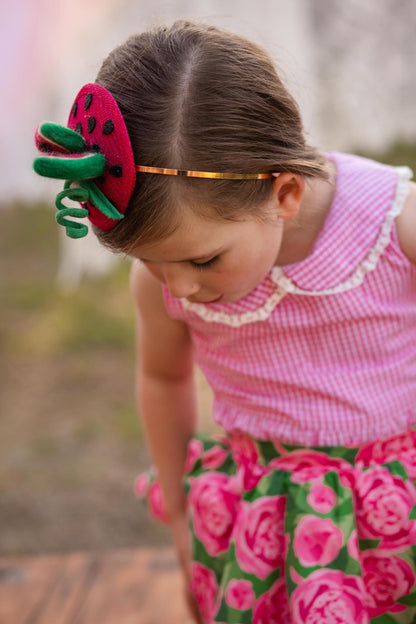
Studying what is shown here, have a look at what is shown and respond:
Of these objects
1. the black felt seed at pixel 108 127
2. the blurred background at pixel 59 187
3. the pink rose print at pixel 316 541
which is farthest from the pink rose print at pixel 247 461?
the blurred background at pixel 59 187

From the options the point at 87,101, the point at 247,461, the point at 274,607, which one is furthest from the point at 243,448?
the point at 87,101

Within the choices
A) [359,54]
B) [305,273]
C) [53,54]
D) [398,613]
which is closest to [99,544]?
[398,613]

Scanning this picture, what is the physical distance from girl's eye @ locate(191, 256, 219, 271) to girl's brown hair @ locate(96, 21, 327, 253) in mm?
64

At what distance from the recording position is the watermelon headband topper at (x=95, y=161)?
3.05 feet

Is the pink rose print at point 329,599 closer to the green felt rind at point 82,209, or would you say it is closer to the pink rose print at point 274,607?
the pink rose print at point 274,607

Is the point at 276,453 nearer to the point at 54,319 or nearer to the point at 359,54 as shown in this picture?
the point at 54,319

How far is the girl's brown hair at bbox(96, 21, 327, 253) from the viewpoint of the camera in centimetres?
95

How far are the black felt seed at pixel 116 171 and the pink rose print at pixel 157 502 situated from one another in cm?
73

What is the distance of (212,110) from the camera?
3.16ft

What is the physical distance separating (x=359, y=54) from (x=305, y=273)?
3.13 meters

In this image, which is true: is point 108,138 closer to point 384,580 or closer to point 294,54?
point 384,580

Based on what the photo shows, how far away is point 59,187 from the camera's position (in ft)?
10.7

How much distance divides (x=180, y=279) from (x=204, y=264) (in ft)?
0.12

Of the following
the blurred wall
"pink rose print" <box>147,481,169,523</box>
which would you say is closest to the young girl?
"pink rose print" <box>147,481,169,523</box>
